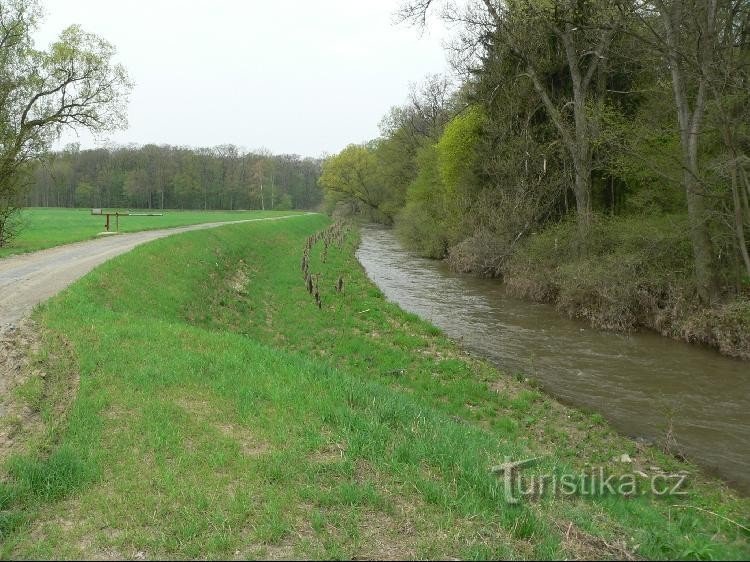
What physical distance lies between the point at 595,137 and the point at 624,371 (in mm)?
10276

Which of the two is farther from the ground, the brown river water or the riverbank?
the riverbank

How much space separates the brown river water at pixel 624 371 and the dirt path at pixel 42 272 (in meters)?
10.5

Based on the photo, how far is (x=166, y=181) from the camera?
333 feet

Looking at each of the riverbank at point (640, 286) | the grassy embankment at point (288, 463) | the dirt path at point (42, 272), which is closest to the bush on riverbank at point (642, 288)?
the riverbank at point (640, 286)

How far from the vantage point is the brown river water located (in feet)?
26.6

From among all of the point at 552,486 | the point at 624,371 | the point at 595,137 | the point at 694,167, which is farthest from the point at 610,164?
the point at 552,486

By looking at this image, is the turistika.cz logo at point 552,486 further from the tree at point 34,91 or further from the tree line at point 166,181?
the tree line at point 166,181

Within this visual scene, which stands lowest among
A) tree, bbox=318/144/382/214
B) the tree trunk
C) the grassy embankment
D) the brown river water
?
the brown river water

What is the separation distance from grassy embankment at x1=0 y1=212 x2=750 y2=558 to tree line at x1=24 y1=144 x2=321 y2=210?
323 feet

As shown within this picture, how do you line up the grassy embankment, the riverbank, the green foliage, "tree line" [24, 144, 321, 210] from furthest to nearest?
1. "tree line" [24, 144, 321, 210]
2. the green foliage
3. the riverbank
4. the grassy embankment

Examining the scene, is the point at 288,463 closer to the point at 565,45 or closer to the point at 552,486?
the point at 552,486

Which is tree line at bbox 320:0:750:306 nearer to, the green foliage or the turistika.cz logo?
the green foliage

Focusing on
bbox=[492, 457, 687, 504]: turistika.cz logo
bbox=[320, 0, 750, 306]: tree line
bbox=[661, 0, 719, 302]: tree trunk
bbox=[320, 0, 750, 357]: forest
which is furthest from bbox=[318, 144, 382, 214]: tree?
bbox=[492, 457, 687, 504]: turistika.cz logo

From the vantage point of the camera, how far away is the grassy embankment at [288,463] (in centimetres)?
387
